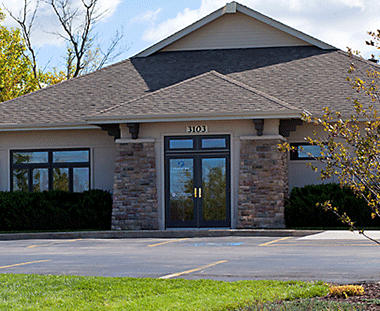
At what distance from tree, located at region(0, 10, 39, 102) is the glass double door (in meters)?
24.1

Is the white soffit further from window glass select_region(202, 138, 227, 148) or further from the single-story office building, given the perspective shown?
window glass select_region(202, 138, 227, 148)

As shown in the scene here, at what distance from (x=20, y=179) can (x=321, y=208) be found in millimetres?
11016

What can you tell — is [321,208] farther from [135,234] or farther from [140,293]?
[140,293]

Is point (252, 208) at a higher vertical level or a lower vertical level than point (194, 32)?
lower

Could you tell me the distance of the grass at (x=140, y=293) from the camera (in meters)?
7.63

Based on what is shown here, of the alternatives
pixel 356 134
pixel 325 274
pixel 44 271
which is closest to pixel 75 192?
pixel 44 271

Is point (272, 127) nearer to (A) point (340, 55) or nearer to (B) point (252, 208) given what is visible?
(B) point (252, 208)

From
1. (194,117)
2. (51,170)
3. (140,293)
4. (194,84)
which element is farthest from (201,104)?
(140,293)

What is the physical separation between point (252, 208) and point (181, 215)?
2389 millimetres

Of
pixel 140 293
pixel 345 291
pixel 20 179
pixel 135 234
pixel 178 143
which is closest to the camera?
pixel 345 291

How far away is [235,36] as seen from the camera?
88.9ft

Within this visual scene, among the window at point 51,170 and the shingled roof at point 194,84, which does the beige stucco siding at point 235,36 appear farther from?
the window at point 51,170

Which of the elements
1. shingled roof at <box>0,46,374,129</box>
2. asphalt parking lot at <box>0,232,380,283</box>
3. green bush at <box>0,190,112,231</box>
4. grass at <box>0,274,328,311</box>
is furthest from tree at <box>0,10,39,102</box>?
grass at <box>0,274,328,311</box>

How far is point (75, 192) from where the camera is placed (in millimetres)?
21938
